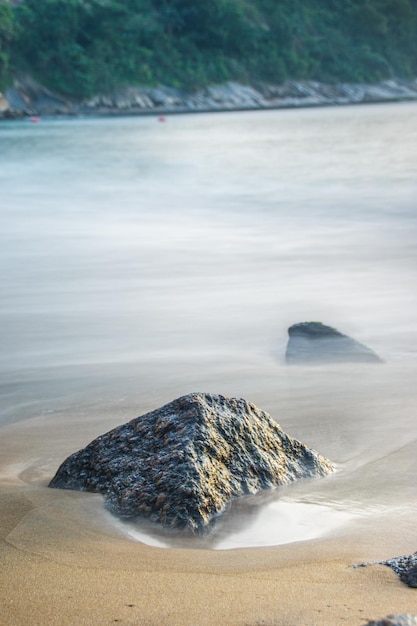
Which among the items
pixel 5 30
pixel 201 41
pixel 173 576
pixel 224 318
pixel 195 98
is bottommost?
pixel 173 576

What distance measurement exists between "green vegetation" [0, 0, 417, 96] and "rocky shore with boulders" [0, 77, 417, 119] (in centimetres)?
101

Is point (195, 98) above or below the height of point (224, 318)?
above

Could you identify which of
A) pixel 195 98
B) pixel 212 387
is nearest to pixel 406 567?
pixel 212 387

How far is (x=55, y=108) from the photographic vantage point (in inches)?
2874

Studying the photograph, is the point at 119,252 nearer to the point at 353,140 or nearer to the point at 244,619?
the point at 244,619

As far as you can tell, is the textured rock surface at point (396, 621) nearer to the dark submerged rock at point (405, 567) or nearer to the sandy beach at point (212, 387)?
the sandy beach at point (212, 387)

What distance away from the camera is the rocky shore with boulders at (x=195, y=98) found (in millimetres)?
71562

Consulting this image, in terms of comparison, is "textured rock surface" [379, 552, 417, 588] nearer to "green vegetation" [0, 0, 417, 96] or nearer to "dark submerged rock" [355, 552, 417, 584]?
"dark submerged rock" [355, 552, 417, 584]

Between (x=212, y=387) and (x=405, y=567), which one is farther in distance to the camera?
(x=212, y=387)

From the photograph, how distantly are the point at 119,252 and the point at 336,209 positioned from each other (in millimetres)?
5537

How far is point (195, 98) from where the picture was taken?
83.2 meters

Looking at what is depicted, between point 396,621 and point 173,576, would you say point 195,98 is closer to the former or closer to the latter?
point 173,576

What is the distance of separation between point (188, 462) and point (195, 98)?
82.4 metres

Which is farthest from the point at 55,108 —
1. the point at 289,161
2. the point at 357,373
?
the point at 357,373
